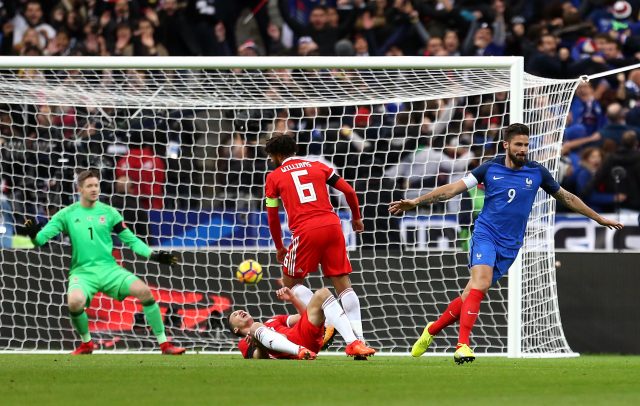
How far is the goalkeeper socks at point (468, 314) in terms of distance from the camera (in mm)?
9305

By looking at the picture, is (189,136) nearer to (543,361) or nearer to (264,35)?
(264,35)

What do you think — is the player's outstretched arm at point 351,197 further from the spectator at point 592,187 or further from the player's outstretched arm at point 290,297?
the spectator at point 592,187

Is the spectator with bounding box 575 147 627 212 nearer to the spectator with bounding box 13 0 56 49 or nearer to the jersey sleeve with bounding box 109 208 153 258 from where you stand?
the jersey sleeve with bounding box 109 208 153 258

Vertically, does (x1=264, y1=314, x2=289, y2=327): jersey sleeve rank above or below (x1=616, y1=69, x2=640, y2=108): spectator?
below

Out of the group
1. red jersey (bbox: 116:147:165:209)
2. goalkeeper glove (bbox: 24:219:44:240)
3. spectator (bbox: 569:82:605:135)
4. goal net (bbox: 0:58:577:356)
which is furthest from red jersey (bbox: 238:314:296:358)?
spectator (bbox: 569:82:605:135)

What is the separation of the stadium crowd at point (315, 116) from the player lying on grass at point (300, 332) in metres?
3.48

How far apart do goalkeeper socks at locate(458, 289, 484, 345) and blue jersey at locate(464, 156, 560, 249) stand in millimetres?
490

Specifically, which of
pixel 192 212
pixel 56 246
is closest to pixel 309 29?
pixel 192 212

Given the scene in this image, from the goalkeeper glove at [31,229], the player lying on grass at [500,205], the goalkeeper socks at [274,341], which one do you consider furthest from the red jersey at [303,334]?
the goalkeeper glove at [31,229]

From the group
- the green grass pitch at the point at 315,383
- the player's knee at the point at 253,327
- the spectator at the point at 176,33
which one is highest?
the spectator at the point at 176,33

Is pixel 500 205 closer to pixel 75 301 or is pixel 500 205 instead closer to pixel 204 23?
pixel 75 301

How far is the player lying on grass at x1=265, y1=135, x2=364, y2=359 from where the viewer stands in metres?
9.94

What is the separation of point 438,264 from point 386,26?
5842 millimetres

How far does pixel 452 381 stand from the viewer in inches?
300
